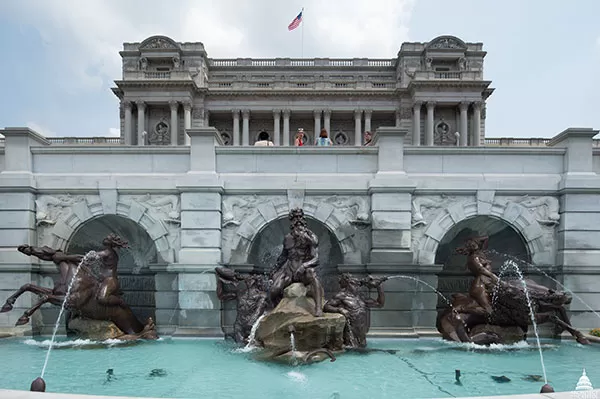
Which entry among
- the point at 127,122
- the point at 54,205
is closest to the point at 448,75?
the point at 127,122

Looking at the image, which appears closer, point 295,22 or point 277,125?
point 295,22

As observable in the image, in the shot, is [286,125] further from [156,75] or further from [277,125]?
[156,75]

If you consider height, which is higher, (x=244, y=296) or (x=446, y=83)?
(x=446, y=83)

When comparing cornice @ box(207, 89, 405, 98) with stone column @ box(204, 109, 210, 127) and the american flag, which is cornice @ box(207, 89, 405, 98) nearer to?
stone column @ box(204, 109, 210, 127)

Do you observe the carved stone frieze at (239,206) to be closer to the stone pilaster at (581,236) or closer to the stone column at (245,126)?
the stone pilaster at (581,236)

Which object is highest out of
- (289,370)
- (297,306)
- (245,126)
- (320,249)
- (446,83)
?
(446,83)

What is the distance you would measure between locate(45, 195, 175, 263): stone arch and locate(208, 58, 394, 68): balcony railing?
51.7 metres

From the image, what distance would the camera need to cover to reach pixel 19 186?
46.0ft

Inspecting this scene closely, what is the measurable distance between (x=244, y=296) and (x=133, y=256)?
519 cm

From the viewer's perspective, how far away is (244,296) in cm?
1248

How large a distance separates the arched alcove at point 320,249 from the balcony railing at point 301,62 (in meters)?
51.2

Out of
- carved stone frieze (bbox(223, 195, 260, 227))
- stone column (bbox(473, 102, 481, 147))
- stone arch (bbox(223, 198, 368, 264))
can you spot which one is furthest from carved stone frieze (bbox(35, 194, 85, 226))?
stone column (bbox(473, 102, 481, 147))

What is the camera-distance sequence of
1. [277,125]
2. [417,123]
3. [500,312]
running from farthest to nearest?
1. [277,125]
2. [417,123]
3. [500,312]

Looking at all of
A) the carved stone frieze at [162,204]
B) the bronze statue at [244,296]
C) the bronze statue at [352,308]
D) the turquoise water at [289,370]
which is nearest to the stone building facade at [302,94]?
the carved stone frieze at [162,204]
